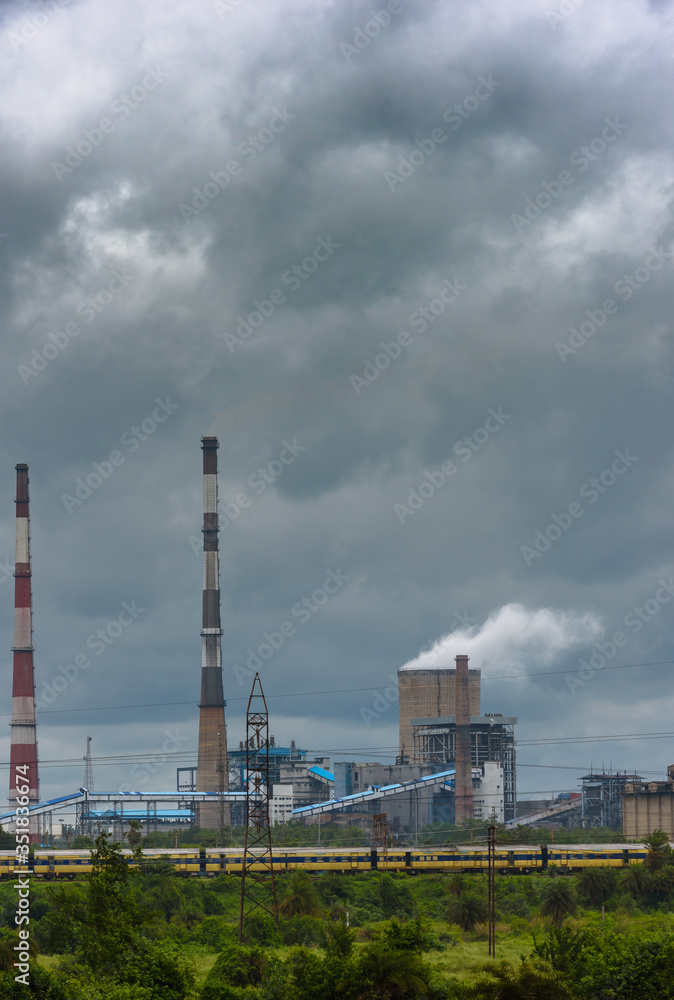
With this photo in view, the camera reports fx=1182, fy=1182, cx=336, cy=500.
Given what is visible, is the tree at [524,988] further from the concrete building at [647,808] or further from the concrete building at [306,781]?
the concrete building at [306,781]

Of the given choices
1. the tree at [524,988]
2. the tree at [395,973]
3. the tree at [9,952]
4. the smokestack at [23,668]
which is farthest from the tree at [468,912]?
the smokestack at [23,668]

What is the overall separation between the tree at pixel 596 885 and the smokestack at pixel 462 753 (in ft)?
229

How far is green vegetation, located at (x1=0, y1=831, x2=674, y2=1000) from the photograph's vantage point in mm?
35156

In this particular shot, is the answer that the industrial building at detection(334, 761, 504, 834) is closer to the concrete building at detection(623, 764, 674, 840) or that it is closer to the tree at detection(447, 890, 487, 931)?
the concrete building at detection(623, 764, 674, 840)

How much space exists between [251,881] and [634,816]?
60742mm

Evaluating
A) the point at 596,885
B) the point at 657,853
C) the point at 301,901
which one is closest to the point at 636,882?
the point at 596,885

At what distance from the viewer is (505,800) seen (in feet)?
512

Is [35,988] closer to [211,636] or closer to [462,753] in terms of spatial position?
[211,636]

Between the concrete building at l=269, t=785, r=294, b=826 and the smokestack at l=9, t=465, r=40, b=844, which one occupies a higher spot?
the smokestack at l=9, t=465, r=40, b=844

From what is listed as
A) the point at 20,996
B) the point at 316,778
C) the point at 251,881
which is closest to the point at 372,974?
the point at 20,996

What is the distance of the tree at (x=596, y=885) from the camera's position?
244 ft

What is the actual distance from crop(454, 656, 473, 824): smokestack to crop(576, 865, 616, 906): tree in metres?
69.7

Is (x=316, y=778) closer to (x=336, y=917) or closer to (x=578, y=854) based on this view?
(x=578, y=854)

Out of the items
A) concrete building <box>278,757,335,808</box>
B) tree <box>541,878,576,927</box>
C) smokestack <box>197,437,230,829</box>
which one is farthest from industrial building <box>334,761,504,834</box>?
tree <box>541,878,576,927</box>
